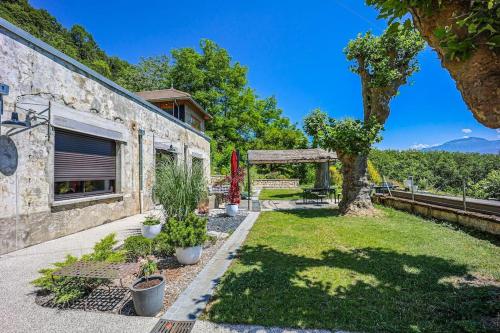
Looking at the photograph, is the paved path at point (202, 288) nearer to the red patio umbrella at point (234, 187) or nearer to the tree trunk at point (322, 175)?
the red patio umbrella at point (234, 187)

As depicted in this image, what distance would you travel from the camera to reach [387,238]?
6.64 metres

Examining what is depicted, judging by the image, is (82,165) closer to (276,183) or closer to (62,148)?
(62,148)

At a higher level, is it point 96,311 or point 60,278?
point 60,278

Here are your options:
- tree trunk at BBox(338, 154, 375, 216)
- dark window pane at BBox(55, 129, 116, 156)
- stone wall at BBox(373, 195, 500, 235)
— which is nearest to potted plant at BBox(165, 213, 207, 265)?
dark window pane at BBox(55, 129, 116, 156)

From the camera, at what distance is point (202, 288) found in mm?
3707

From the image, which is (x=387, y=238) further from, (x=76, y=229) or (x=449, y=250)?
(x=76, y=229)

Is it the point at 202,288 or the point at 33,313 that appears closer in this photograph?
the point at 33,313

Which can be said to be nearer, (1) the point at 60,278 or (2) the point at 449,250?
(1) the point at 60,278

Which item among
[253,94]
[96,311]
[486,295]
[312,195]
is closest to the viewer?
[96,311]

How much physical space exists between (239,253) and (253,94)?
32869 mm

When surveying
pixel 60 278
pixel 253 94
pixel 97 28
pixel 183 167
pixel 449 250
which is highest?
pixel 97 28

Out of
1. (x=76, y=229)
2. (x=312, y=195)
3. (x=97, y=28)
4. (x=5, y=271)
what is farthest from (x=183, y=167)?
A: (x=97, y=28)

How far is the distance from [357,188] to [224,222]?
544cm

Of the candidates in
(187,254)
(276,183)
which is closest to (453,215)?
(187,254)
